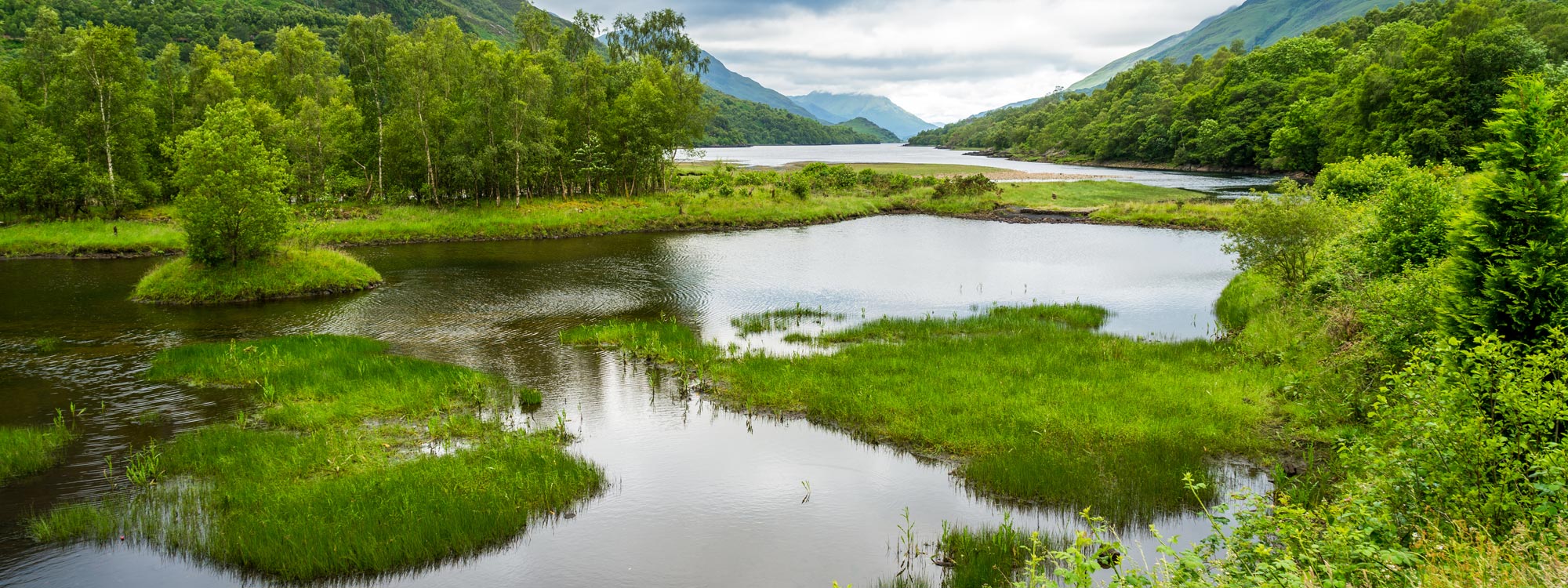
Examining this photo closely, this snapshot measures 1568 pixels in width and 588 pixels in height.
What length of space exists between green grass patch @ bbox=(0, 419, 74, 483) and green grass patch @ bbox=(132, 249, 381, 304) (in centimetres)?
1762

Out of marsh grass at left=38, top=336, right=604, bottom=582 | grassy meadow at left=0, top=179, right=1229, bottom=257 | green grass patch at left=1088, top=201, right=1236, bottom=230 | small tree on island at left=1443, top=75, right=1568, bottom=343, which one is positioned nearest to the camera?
small tree on island at left=1443, top=75, right=1568, bottom=343

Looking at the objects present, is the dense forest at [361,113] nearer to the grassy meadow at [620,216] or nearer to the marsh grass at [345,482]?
the grassy meadow at [620,216]

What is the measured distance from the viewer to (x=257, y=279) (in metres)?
33.5

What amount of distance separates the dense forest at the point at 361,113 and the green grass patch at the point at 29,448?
106 ft

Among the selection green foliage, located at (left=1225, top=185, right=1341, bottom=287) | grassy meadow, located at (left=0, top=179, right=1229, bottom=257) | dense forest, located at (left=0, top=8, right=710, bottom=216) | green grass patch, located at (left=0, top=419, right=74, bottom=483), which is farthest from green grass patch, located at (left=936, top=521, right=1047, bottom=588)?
dense forest, located at (left=0, top=8, right=710, bottom=216)

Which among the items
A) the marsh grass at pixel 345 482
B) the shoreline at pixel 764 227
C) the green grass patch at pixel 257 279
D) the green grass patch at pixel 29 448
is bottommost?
the marsh grass at pixel 345 482

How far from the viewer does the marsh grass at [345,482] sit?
11766 millimetres

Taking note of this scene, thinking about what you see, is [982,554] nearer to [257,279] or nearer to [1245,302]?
[1245,302]

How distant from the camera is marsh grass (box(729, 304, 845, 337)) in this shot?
27938 mm

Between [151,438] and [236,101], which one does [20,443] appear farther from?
[236,101]

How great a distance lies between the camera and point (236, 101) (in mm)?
35125

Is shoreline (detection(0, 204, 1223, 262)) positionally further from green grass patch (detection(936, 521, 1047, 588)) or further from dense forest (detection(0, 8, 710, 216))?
green grass patch (detection(936, 521, 1047, 588))

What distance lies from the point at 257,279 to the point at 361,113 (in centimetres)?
3283

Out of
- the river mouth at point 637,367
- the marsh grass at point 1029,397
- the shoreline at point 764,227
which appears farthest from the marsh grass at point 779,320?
the shoreline at point 764,227
